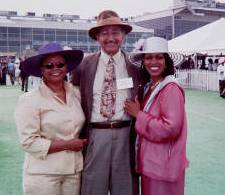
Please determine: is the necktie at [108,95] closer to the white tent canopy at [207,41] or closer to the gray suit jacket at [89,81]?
the gray suit jacket at [89,81]

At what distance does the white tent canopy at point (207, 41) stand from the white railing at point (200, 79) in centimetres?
112

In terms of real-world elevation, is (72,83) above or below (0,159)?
above

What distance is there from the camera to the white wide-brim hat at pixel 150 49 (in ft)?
9.72

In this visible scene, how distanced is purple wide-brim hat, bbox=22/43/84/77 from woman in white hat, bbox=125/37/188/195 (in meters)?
0.47

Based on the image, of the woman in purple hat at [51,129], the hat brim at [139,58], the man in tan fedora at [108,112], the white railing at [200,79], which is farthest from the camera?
the white railing at [200,79]

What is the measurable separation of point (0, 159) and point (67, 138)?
413 cm

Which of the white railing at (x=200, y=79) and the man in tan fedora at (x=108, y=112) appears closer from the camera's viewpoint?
the man in tan fedora at (x=108, y=112)

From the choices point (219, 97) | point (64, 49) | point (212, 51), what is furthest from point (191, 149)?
point (212, 51)

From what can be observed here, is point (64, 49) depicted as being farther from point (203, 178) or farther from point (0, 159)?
point (0, 159)

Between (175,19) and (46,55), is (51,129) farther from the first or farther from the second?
(175,19)

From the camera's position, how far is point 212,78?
18.7 metres

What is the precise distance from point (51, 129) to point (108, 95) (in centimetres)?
54

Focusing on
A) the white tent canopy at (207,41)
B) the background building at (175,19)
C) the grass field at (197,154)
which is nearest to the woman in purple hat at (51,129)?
the grass field at (197,154)

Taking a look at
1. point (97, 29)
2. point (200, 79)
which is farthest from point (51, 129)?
point (200, 79)
